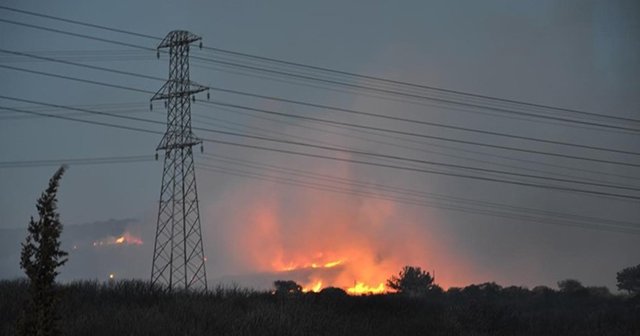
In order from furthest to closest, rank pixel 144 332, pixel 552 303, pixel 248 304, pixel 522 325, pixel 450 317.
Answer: pixel 552 303, pixel 522 325, pixel 450 317, pixel 248 304, pixel 144 332

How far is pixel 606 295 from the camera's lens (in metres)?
87.1

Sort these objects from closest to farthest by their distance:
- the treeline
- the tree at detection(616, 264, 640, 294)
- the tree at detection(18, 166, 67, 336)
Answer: the tree at detection(18, 166, 67, 336)
the treeline
the tree at detection(616, 264, 640, 294)

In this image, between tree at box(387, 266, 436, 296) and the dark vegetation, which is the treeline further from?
tree at box(387, 266, 436, 296)

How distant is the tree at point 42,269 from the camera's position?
28.9 ft

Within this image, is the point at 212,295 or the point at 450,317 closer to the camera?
the point at 212,295

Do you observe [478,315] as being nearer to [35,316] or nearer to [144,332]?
[144,332]

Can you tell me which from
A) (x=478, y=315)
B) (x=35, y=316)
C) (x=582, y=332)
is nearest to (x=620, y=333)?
(x=582, y=332)

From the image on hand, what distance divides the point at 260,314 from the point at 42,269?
17.8 meters

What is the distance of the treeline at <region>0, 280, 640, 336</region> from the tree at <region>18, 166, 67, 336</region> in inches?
292

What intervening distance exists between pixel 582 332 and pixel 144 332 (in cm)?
3001

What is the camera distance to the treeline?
75.3 ft

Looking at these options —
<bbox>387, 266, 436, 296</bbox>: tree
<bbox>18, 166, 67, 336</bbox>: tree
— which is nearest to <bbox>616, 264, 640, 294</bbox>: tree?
<bbox>387, 266, 436, 296</bbox>: tree

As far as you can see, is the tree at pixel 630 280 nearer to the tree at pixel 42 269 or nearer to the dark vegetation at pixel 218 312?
the dark vegetation at pixel 218 312

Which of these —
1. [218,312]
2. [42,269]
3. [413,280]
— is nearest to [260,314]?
[218,312]
